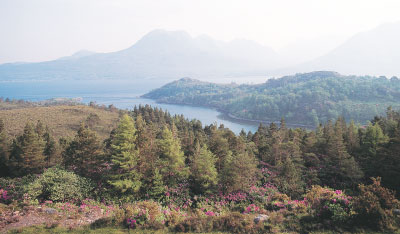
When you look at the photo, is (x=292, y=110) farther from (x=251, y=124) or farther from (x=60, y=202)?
(x=60, y=202)

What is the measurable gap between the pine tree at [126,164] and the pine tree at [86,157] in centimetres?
141

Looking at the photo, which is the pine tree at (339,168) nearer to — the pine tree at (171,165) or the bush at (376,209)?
the bush at (376,209)

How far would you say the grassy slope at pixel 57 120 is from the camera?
3838 cm

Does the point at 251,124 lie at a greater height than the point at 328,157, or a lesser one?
lesser

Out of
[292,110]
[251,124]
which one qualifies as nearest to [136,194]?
[251,124]

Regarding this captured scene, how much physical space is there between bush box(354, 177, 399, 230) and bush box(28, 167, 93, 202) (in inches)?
472

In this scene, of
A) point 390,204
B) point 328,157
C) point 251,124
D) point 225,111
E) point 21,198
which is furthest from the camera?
point 225,111

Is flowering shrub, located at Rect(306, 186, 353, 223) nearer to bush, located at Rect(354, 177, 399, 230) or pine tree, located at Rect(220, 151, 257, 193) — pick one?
bush, located at Rect(354, 177, 399, 230)

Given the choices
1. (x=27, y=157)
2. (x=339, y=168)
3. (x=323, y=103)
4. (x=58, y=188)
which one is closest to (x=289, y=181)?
(x=339, y=168)

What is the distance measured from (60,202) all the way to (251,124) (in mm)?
94991

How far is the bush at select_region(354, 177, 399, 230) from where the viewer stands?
8.22 meters

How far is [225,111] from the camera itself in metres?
136

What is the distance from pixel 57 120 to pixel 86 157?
3846 centimetres

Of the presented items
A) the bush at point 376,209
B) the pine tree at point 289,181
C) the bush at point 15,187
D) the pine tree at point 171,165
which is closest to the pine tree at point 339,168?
the pine tree at point 289,181
